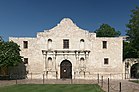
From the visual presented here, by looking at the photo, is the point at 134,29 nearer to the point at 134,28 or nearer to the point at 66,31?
the point at 134,28

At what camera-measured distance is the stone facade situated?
3453 cm

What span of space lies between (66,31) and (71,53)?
10.9 ft

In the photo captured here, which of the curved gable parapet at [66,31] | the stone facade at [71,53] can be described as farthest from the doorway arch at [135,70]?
the curved gable parapet at [66,31]

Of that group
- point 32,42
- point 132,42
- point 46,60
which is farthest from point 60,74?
point 132,42

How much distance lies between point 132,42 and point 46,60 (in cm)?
1471

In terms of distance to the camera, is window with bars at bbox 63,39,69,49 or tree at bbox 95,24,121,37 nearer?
window with bars at bbox 63,39,69,49

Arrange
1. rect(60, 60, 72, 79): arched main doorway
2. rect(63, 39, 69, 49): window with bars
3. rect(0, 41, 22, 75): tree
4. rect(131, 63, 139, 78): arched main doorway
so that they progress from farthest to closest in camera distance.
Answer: rect(131, 63, 139, 78): arched main doorway < rect(60, 60, 72, 79): arched main doorway < rect(63, 39, 69, 49): window with bars < rect(0, 41, 22, 75): tree

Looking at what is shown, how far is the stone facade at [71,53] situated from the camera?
1359 inches

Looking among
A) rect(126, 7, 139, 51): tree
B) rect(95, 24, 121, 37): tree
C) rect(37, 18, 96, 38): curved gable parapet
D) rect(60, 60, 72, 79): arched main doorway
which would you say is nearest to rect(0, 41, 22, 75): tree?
rect(37, 18, 96, 38): curved gable parapet

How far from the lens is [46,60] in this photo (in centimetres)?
3500

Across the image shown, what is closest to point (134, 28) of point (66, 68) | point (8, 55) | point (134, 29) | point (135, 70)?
point (134, 29)

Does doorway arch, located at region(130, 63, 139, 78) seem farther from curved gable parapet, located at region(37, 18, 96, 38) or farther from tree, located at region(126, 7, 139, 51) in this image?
curved gable parapet, located at region(37, 18, 96, 38)

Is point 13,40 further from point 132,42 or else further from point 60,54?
point 132,42

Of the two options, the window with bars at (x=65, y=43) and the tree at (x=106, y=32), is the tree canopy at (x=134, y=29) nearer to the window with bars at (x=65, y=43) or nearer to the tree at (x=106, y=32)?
the window with bars at (x=65, y=43)
